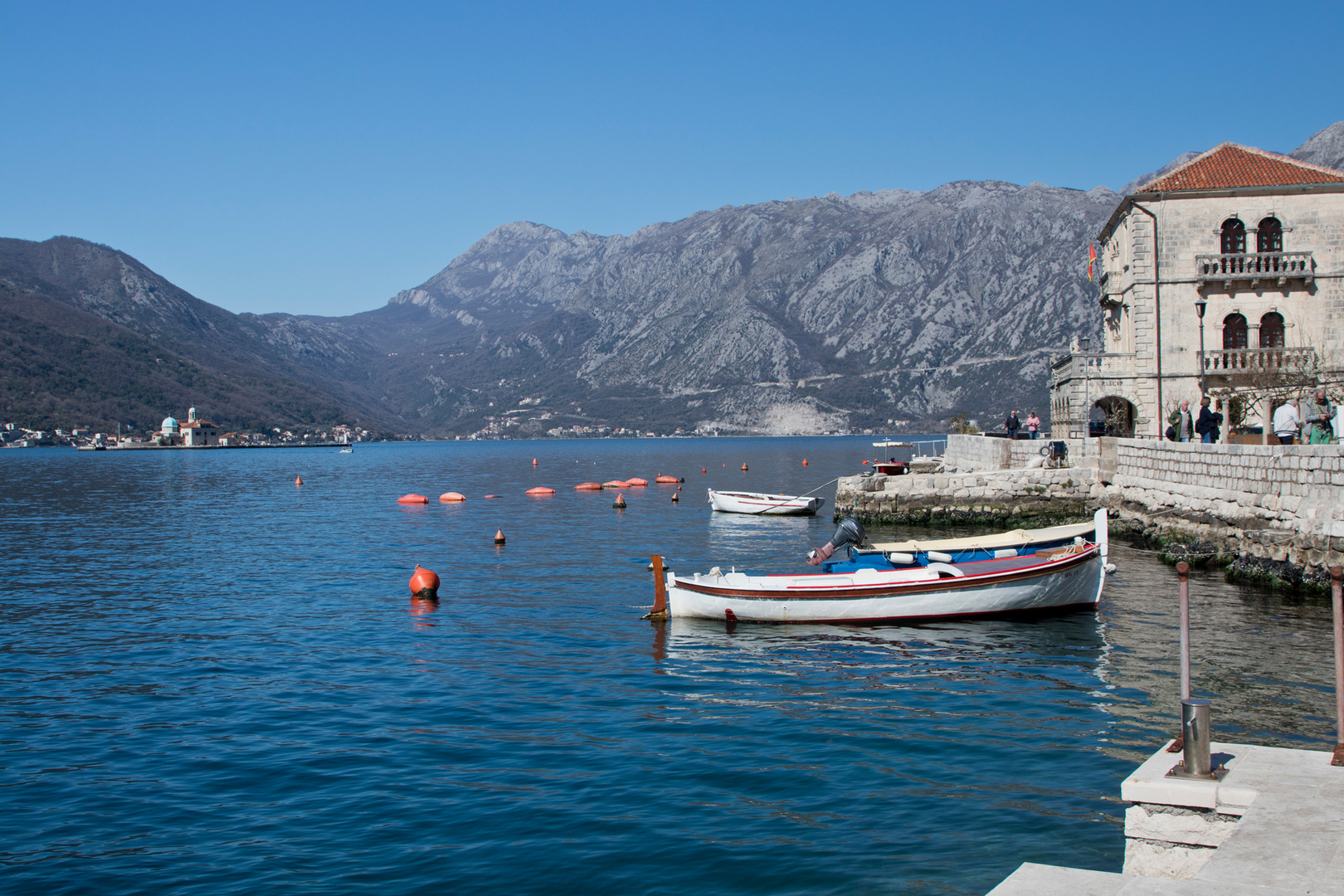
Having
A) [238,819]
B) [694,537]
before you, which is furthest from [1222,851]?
[694,537]

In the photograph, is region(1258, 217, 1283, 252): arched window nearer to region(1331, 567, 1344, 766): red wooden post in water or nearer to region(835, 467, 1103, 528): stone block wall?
region(835, 467, 1103, 528): stone block wall

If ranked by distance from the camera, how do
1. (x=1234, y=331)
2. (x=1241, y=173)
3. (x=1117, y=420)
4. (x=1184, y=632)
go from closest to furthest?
(x=1184, y=632) < (x=1234, y=331) < (x=1241, y=173) < (x=1117, y=420)

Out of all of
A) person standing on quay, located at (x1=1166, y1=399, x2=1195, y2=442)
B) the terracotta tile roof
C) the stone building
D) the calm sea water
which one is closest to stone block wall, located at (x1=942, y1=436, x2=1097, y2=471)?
the stone building

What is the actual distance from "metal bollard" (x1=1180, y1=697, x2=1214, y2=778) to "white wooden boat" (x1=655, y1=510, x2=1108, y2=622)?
13.4 metres

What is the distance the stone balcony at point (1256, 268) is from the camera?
37.5m

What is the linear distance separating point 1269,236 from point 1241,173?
9.54ft

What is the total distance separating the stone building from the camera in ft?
124

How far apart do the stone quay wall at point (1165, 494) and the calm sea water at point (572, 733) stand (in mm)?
1789

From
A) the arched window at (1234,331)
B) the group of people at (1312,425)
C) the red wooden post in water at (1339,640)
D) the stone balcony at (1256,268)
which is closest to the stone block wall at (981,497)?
the arched window at (1234,331)

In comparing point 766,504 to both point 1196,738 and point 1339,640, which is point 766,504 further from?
point 1196,738

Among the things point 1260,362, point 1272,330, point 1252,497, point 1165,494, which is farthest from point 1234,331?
point 1252,497

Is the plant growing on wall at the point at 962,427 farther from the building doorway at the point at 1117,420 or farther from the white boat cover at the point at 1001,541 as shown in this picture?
the white boat cover at the point at 1001,541

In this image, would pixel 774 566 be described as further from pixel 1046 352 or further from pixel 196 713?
pixel 1046 352

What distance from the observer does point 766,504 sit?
4662cm
